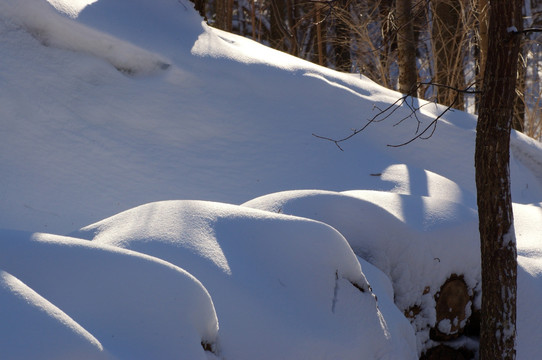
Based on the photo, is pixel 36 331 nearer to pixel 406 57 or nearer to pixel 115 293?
pixel 115 293

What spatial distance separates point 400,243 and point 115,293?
2.10 m

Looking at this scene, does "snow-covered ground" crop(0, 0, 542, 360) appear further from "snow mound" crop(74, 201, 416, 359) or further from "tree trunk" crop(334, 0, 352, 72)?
"tree trunk" crop(334, 0, 352, 72)

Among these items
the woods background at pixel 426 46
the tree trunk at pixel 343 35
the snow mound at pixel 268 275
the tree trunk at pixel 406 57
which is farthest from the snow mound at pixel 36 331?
the tree trunk at pixel 406 57

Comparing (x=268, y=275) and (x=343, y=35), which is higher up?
(x=268, y=275)

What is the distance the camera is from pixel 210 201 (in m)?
4.52

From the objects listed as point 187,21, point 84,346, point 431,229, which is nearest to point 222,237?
point 84,346

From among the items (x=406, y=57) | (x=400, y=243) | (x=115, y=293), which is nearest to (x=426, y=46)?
(x=406, y=57)

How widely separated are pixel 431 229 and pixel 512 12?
1.45 m

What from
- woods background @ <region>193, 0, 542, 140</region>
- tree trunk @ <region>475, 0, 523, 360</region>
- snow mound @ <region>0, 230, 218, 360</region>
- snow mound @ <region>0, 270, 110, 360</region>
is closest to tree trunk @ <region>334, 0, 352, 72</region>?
woods background @ <region>193, 0, 542, 140</region>

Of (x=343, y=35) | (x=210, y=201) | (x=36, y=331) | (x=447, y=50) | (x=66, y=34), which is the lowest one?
(x=447, y=50)

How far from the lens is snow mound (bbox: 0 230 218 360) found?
2301 millimetres

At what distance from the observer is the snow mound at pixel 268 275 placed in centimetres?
283

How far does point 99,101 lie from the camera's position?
238 inches

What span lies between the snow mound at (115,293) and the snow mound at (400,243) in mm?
1548
